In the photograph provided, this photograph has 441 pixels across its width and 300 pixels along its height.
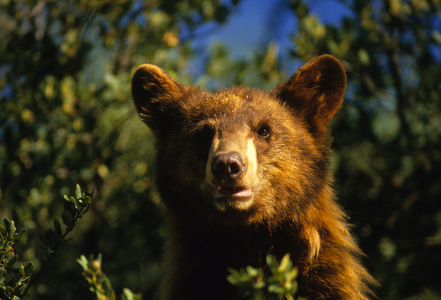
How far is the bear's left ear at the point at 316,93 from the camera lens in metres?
4.41

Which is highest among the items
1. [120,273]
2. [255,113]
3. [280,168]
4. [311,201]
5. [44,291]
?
[255,113]

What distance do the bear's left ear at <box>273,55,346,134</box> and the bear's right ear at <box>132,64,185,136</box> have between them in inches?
41.1

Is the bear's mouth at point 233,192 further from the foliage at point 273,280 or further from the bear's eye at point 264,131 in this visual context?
the foliage at point 273,280

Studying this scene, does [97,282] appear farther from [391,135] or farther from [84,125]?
[391,135]

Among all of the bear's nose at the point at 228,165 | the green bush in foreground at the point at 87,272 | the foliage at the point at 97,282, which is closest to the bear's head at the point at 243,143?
the bear's nose at the point at 228,165

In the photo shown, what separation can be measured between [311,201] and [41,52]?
3734mm

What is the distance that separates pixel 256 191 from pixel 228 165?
1.44ft

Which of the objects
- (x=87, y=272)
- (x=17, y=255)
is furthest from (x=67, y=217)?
(x=87, y=272)

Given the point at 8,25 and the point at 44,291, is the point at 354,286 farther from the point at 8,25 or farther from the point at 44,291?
the point at 8,25

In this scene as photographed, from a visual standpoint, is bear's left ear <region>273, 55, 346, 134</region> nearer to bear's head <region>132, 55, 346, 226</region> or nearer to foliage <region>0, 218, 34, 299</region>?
bear's head <region>132, 55, 346, 226</region>

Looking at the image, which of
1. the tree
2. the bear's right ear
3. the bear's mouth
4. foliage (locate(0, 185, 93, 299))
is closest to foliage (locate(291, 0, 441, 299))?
the tree

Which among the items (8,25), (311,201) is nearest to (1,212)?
(8,25)

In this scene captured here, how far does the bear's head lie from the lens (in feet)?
12.1

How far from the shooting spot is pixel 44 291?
5914 millimetres
